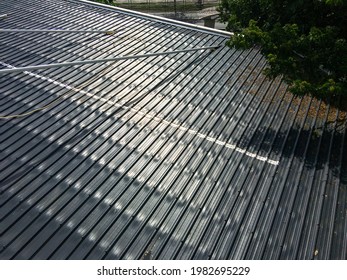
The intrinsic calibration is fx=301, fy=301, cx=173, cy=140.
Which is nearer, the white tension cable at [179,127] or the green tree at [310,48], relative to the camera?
the green tree at [310,48]

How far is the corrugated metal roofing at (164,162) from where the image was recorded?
19.7 feet

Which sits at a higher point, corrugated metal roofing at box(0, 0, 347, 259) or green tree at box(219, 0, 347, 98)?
green tree at box(219, 0, 347, 98)

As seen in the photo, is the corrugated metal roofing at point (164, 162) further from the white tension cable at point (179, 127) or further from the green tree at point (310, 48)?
the green tree at point (310, 48)

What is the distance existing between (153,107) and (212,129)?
6.66ft

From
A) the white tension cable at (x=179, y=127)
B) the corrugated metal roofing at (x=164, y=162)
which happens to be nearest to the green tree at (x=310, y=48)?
the corrugated metal roofing at (x=164, y=162)

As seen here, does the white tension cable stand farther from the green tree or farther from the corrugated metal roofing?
the green tree

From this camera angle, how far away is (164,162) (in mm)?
7641

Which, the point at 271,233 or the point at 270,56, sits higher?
the point at 270,56

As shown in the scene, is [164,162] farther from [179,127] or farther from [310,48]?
[310,48]

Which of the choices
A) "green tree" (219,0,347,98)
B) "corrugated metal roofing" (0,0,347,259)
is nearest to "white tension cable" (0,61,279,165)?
"corrugated metal roofing" (0,0,347,259)

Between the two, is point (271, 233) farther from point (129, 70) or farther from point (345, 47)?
point (129, 70)

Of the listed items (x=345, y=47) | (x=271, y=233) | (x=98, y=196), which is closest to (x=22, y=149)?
(x=98, y=196)

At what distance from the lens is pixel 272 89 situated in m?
10.6

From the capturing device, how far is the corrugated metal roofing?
6.00 m
